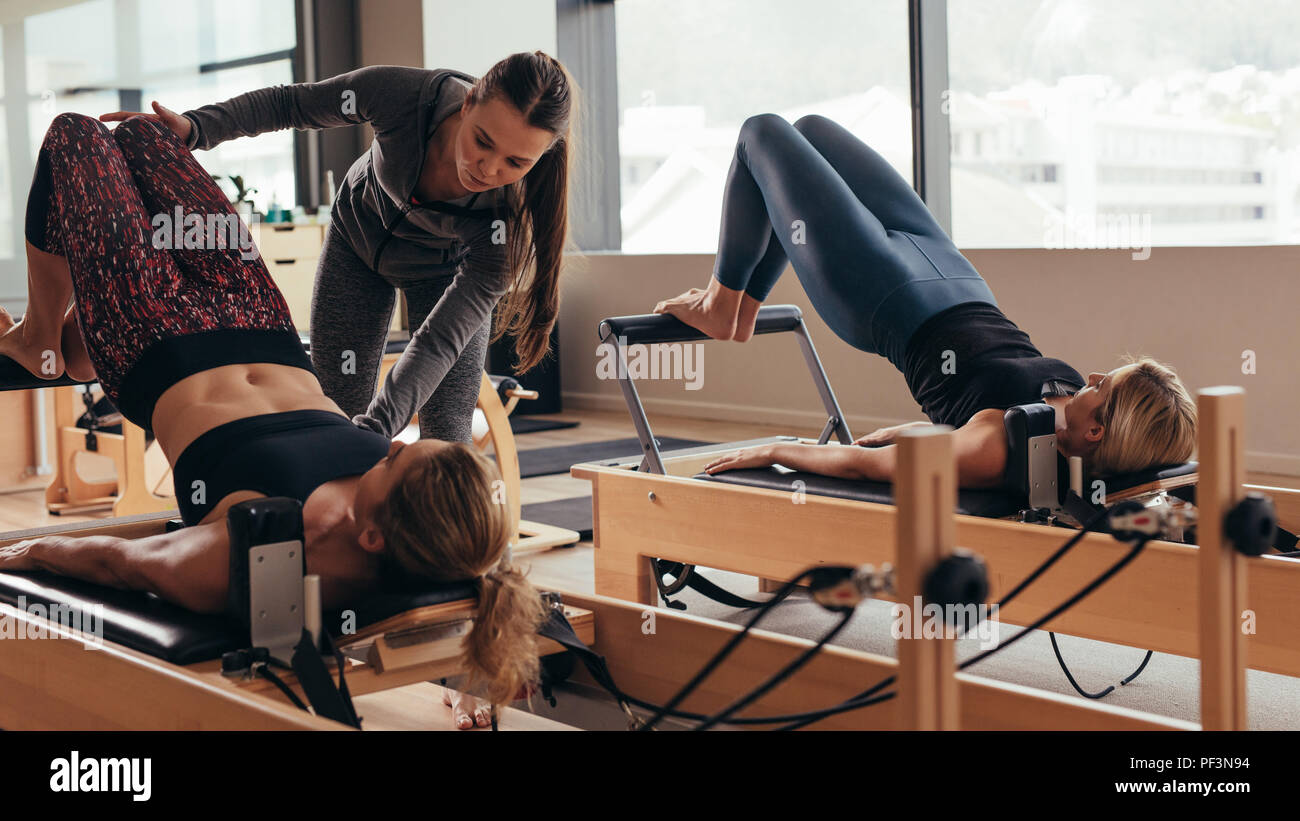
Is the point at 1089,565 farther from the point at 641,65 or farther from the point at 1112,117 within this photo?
the point at 641,65

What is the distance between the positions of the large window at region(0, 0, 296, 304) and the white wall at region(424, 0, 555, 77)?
0.80m

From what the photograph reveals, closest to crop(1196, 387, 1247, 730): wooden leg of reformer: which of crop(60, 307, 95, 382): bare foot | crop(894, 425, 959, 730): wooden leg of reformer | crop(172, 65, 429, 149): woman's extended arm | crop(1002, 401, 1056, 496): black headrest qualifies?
crop(894, 425, 959, 730): wooden leg of reformer

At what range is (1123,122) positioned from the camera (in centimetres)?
454

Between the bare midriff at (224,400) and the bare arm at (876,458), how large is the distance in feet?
2.97

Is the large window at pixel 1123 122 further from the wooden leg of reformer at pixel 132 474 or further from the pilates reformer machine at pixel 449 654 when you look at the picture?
the wooden leg of reformer at pixel 132 474

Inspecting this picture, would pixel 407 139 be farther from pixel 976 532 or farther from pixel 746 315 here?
pixel 976 532

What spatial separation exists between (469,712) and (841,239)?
1.17 m

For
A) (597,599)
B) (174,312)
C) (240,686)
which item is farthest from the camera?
(174,312)

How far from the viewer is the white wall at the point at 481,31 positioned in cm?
600

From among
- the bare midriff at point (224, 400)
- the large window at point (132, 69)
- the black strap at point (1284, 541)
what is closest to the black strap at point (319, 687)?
the bare midriff at point (224, 400)

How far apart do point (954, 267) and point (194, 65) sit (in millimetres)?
4683

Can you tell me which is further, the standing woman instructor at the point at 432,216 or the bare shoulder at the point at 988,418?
the bare shoulder at the point at 988,418

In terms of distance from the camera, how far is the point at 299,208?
20.3 ft
